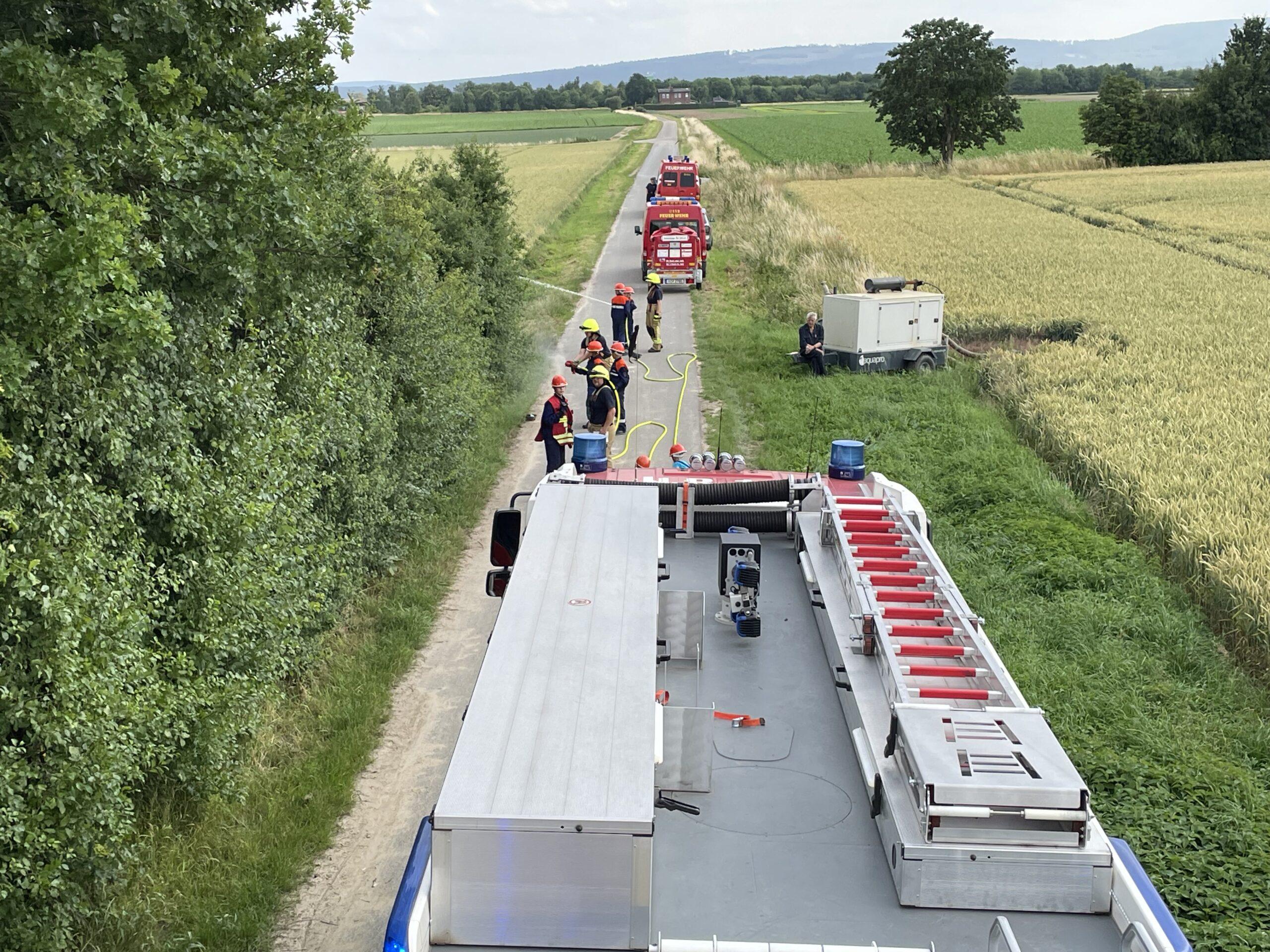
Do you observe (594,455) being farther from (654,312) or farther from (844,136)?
(844,136)

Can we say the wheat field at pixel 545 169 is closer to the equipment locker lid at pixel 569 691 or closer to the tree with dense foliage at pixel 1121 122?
the equipment locker lid at pixel 569 691

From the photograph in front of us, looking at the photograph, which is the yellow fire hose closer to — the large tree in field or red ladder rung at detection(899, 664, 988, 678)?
red ladder rung at detection(899, 664, 988, 678)

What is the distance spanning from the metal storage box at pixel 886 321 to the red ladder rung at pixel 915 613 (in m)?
16.1

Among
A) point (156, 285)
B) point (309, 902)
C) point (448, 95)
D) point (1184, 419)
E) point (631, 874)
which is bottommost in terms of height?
point (309, 902)

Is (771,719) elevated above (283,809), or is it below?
above

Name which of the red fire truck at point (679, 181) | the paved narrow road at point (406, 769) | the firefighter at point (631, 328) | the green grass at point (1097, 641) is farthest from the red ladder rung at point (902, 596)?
the red fire truck at point (679, 181)

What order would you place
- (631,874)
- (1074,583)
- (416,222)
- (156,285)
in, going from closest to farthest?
(631,874)
(156,285)
(1074,583)
(416,222)

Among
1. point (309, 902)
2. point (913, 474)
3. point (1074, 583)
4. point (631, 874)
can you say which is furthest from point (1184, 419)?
point (631, 874)

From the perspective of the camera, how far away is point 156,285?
7.59m

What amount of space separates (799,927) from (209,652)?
4973 mm

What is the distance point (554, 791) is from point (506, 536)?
4065 millimetres

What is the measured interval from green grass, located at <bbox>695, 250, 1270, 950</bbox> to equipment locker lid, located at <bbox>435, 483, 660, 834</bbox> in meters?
4.15

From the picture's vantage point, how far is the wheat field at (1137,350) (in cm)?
1304

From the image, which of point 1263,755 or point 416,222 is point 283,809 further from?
point 416,222
